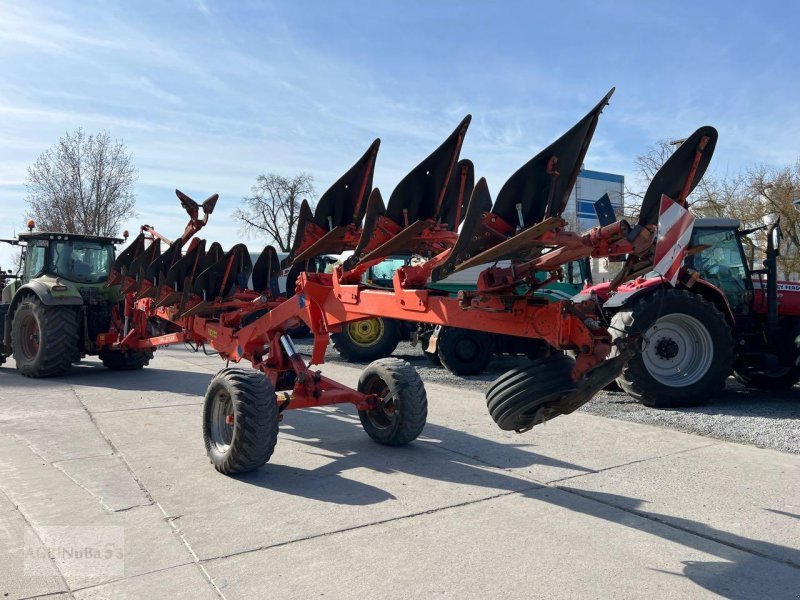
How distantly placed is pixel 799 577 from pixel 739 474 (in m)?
1.84

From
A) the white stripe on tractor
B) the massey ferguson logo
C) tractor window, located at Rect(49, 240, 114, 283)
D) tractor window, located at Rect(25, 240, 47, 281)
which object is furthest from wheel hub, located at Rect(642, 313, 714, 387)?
tractor window, located at Rect(25, 240, 47, 281)

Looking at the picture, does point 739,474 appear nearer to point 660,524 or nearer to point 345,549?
point 660,524

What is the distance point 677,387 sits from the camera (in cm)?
771

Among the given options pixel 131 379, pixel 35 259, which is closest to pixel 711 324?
→ pixel 131 379

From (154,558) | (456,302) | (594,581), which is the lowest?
(154,558)

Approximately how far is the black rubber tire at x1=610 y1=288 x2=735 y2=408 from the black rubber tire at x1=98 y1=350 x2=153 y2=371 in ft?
26.2

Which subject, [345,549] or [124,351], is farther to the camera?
[124,351]

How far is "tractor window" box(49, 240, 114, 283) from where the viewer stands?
36.4ft

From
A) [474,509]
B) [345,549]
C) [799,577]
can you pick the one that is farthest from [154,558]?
[799,577]

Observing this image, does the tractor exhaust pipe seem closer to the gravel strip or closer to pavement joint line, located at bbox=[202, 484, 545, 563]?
the gravel strip

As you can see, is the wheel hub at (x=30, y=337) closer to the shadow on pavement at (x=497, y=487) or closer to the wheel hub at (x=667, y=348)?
the shadow on pavement at (x=497, y=487)

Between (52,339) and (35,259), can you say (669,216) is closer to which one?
(52,339)

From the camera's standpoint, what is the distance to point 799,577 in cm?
334

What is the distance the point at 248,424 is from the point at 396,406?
141 centimetres
